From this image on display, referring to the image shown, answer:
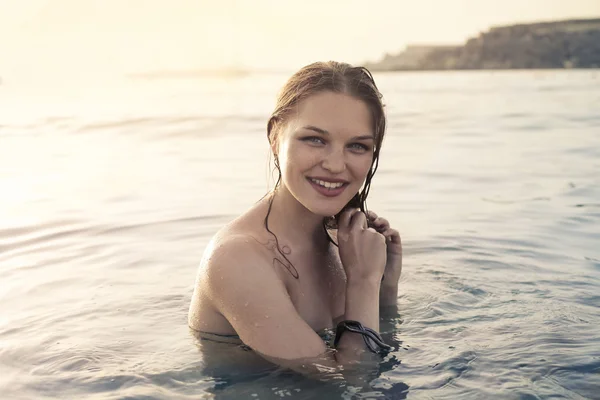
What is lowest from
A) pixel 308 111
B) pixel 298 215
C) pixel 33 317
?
pixel 33 317

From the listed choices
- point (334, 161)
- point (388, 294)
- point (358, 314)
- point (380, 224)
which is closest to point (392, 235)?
point (380, 224)

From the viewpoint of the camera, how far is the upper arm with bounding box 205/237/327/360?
3.32 meters

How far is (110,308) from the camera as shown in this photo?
187 inches

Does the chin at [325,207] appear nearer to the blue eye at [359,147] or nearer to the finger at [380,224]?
the blue eye at [359,147]

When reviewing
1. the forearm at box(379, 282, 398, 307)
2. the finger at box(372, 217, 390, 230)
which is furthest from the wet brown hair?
the forearm at box(379, 282, 398, 307)

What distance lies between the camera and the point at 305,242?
389 cm

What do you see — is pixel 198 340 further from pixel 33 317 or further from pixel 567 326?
pixel 567 326

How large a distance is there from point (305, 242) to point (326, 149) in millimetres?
584

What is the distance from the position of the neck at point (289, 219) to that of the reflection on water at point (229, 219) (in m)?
0.59

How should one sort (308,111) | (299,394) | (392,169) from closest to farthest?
1. (299,394)
2. (308,111)
3. (392,169)

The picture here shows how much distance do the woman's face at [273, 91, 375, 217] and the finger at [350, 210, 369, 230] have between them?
0.70 feet

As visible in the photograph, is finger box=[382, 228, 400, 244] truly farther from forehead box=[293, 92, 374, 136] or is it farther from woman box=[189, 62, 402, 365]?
forehead box=[293, 92, 374, 136]

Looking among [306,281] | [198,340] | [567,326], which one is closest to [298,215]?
[306,281]

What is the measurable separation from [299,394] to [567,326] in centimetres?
162
